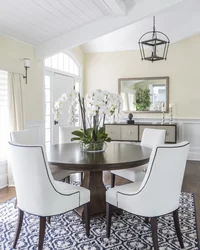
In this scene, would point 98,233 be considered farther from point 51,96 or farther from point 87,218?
point 51,96

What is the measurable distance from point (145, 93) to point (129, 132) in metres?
1.08

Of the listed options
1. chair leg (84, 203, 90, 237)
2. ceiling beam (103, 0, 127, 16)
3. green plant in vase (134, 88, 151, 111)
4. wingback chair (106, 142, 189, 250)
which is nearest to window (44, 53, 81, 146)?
green plant in vase (134, 88, 151, 111)

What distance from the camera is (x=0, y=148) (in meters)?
3.92

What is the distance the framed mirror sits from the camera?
5.96 metres

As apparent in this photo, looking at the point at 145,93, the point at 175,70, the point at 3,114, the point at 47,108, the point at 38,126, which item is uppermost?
the point at 175,70

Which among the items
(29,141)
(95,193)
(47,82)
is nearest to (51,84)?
(47,82)

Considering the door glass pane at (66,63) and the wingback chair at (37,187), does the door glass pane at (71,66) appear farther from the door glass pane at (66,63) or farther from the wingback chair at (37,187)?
the wingback chair at (37,187)

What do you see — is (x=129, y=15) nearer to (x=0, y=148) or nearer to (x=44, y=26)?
(x=44, y=26)

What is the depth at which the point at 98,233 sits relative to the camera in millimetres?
2445

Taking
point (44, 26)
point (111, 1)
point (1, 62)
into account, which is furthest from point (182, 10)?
point (1, 62)

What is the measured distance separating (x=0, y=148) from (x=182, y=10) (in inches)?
159

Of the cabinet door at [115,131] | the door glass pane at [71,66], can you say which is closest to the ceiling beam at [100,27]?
the door glass pane at [71,66]

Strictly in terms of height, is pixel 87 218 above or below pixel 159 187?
below

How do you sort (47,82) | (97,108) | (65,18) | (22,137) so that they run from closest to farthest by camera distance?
(97,108)
(22,137)
(65,18)
(47,82)
